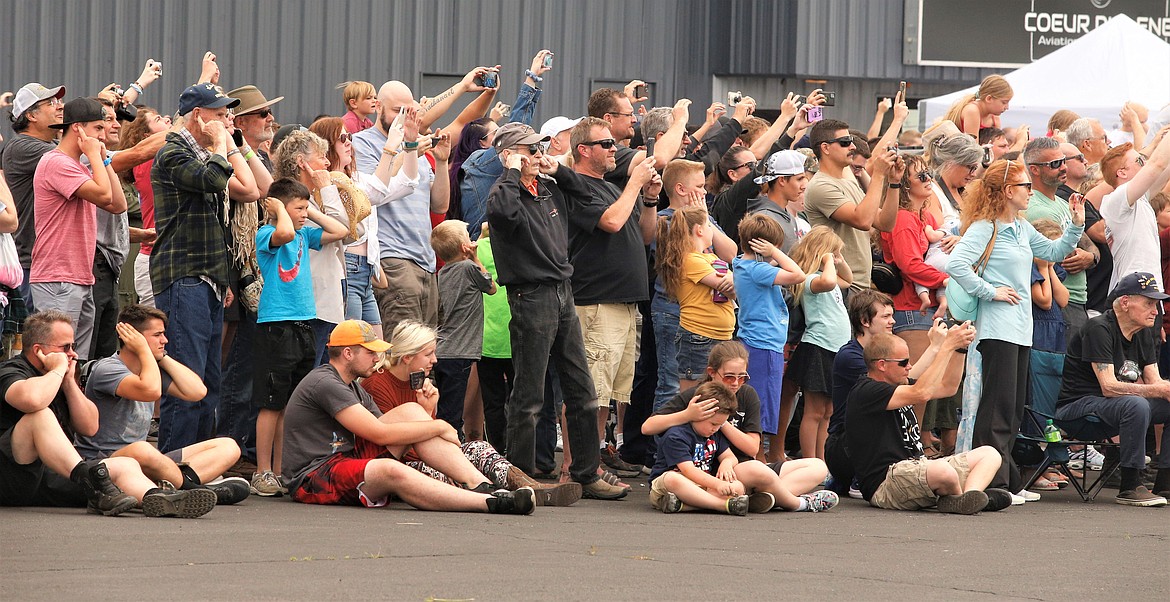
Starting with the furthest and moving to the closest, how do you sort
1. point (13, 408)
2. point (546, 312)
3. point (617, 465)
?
point (617, 465) → point (546, 312) → point (13, 408)

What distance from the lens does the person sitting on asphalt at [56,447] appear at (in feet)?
23.2

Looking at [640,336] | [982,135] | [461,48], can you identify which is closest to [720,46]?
[461,48]

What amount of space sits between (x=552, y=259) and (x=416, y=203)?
168cm

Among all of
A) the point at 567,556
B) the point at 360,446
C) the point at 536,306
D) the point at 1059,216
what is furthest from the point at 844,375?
the point at 567,556

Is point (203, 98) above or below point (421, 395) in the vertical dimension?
above

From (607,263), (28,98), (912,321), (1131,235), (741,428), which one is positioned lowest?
(741,428)

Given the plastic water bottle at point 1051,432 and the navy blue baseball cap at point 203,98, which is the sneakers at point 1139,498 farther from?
the navy blue baseball cap at point 203,98

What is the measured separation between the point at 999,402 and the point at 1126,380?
107 centimetres

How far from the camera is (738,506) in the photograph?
809 centimetres

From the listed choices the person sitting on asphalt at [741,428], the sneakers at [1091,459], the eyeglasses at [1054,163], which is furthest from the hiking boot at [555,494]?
the sneakers at [1091,459]

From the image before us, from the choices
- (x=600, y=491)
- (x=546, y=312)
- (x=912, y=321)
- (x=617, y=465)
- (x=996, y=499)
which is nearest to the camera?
(x=546, y=312)

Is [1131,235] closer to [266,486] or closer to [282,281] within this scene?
[282,281]

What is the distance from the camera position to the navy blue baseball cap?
8.49 metres

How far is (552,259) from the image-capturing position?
8594 millimetres
